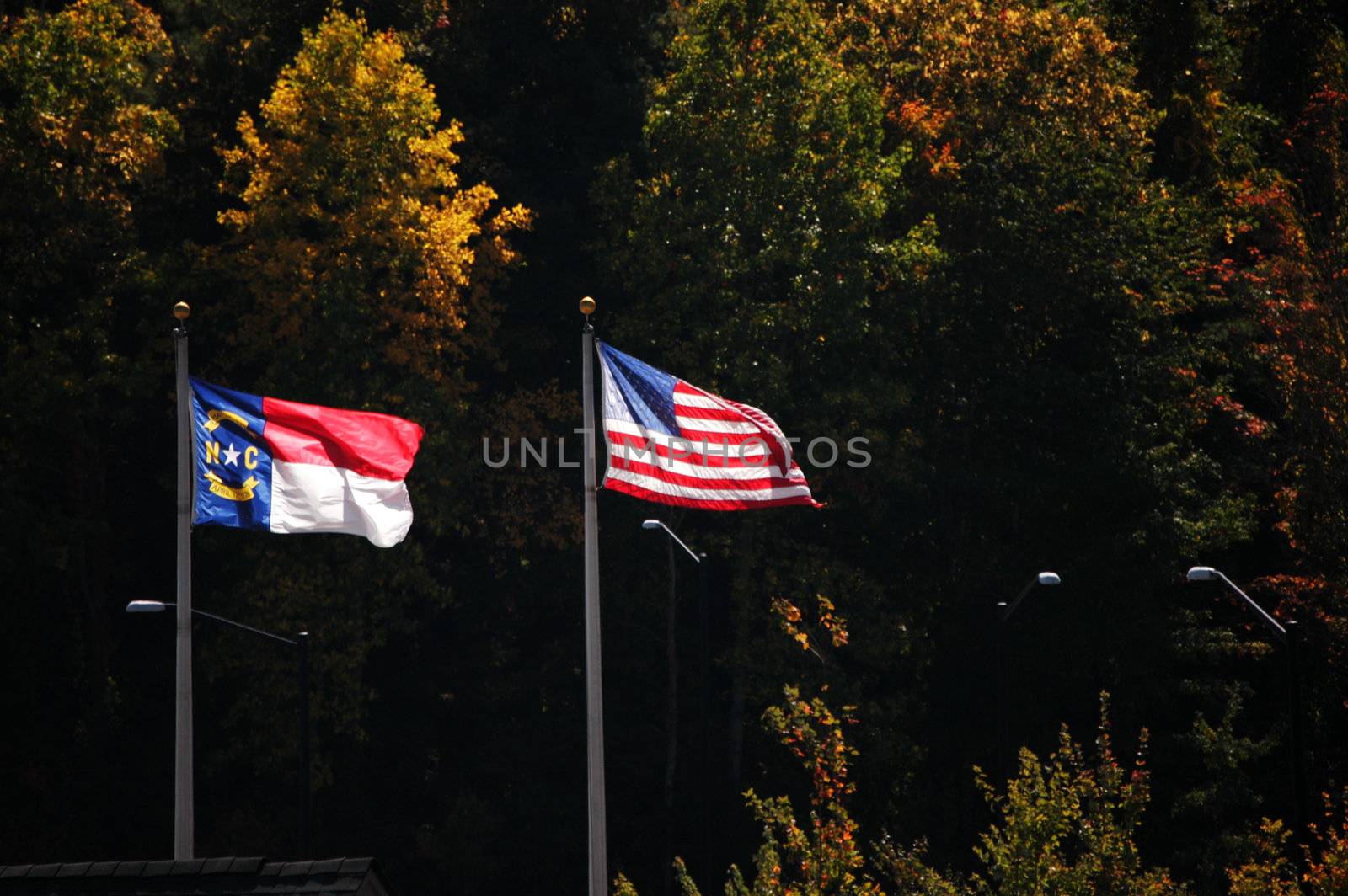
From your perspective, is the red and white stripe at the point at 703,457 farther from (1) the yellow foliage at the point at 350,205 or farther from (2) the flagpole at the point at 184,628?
(1) the yellow foliage at the point at 350,205

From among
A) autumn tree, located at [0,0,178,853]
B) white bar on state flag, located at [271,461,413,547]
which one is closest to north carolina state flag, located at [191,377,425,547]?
white bar on state flag, located at [271,461,413,547]

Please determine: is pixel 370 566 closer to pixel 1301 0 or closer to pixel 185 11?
pixel 185 11

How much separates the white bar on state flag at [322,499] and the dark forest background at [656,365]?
17.4 metres

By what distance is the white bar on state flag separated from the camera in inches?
832

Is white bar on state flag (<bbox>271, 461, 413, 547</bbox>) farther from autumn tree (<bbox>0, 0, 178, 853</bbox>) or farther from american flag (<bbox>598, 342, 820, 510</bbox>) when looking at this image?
autumn tree (<bbox>0, 0, 178, 853</bbox>)

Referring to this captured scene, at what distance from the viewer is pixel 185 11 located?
46.9 metres

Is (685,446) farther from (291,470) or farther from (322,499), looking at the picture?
(291,470)

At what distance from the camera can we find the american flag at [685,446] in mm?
20016

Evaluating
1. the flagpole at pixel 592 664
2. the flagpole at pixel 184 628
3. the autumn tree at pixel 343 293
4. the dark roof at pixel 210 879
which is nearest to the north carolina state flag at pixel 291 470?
the flagpole at pixel 184 628

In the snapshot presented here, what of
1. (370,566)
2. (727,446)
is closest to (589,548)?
(727,446)

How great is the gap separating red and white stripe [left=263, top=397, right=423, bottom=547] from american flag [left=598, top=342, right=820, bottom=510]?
9.26 feet

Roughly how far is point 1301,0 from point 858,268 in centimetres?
1726

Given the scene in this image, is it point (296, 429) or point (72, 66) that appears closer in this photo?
point (296, 429)

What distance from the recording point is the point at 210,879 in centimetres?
1523
